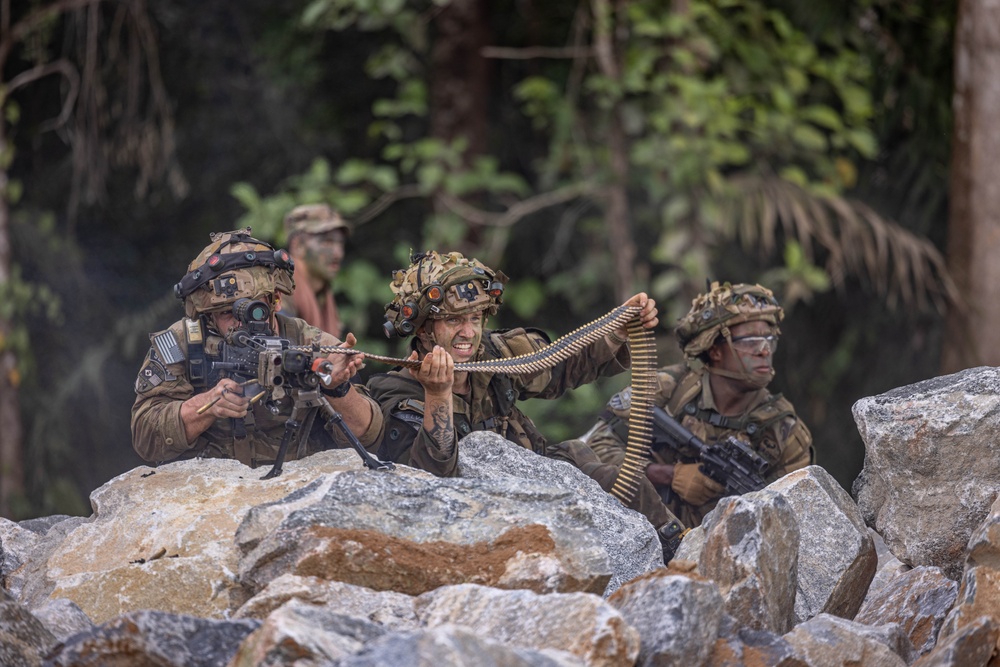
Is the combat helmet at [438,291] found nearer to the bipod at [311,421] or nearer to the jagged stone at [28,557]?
the bipod at [311,421]

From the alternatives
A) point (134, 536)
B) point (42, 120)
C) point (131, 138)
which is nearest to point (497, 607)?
point (134, 536)

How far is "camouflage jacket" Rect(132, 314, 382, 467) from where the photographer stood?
549 centimetres

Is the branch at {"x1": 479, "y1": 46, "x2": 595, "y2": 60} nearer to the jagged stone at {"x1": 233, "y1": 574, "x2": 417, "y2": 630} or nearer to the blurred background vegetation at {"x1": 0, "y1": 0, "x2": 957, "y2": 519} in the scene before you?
the blurred background vegetation at {"x1": 0, "y1": 0, "x2": 957, "y2": 519}

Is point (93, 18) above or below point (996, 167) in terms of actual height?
above

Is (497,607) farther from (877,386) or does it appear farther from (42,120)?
(42,120)

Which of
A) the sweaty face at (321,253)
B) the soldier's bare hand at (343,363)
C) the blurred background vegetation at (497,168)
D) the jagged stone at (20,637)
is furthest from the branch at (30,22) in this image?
the jagged stone at (20,637)

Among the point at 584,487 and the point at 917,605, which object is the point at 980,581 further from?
the point at 584,487

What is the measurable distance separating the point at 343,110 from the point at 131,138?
179 centimetres

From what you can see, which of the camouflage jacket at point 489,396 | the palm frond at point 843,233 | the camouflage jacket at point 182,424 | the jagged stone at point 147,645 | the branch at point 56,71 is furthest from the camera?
the branch at point 56,71

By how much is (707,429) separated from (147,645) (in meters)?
3.62

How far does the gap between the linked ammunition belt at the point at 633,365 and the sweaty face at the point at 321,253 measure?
2849mm

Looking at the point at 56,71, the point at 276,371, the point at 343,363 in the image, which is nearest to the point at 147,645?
the point at 276,371

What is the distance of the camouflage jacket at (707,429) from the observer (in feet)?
22.3

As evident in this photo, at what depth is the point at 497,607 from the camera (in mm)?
4180
